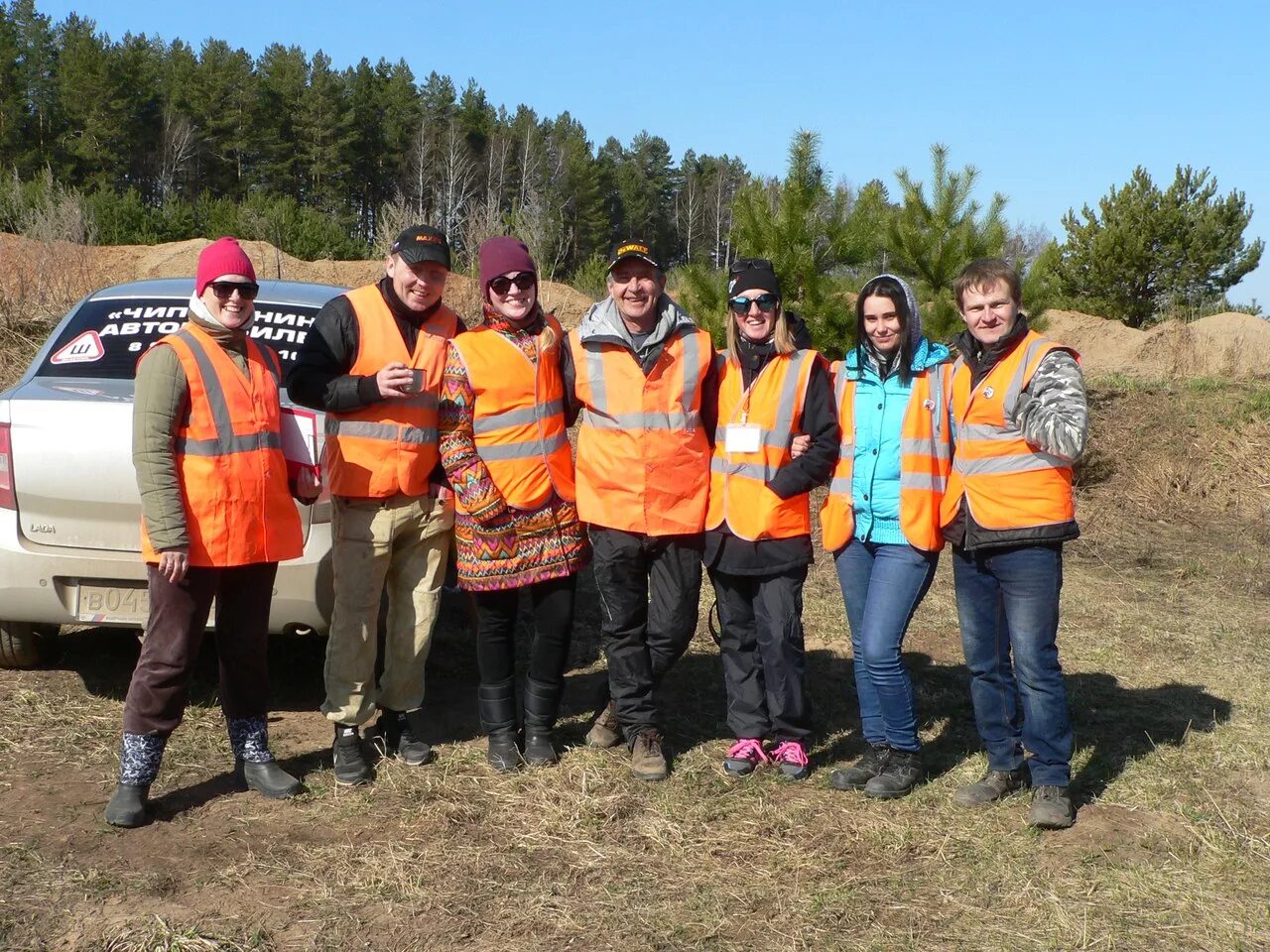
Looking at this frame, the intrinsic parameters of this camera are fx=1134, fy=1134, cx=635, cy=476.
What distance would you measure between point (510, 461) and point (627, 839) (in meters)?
1.35

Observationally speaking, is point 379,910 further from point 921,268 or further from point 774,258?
point 921,268

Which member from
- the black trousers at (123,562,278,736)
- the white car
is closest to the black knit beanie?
the white car

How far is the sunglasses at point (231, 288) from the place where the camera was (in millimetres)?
3650

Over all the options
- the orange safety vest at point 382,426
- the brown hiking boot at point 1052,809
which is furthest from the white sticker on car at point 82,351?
the brown hiking boot at point 1052,809

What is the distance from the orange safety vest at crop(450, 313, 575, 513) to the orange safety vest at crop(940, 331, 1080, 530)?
1.45m

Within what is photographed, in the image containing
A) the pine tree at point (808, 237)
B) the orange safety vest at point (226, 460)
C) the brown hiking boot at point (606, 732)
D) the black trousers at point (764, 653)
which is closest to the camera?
the orange safety vest at point (226, 460)

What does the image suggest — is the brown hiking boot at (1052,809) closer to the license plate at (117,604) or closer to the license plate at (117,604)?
the license plate at (117,604)

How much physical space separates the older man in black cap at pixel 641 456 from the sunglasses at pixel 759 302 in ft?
0.54

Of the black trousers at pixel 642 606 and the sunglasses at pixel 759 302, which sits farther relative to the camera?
the black trousers at pixel 642 606

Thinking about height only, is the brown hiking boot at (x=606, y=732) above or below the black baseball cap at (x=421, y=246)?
below

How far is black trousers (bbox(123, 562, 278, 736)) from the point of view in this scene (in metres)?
3.67

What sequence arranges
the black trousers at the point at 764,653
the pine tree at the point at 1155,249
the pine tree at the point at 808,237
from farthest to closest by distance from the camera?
the pine tree at the point at 1155,249 → the pine tree at the point at 808,237 → the black trousers at the point at 764,653

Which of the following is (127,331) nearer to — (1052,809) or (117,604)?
(117,604)

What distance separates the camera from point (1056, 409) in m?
3.54
